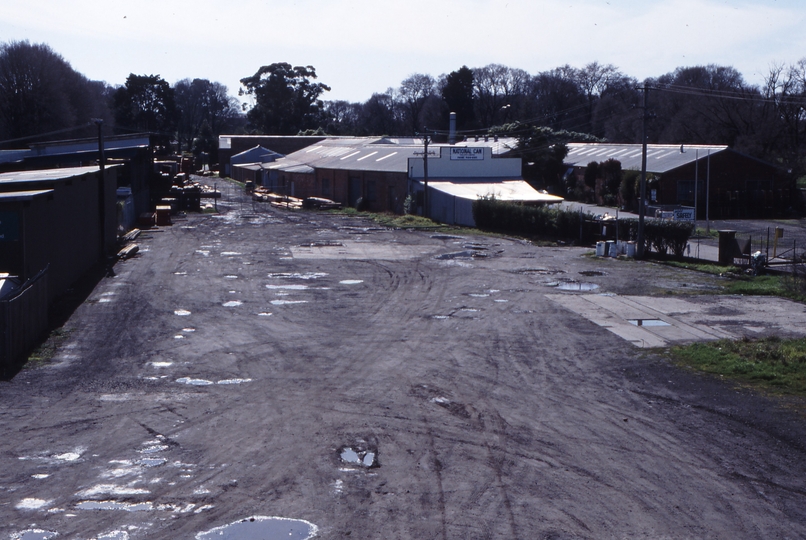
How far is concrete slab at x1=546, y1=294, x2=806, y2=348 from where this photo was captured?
1802cm

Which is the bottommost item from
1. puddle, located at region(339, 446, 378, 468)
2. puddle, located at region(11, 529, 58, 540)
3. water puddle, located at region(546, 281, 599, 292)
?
puddle, located at region(339, 446, 378, 468)

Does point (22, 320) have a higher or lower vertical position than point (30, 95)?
lower

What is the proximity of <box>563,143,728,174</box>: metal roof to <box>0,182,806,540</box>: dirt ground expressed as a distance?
36.2m

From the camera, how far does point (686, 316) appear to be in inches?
794

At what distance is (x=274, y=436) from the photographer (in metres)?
10.9

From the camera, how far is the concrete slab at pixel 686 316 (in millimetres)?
18016

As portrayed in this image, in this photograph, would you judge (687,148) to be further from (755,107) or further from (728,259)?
(728,259)

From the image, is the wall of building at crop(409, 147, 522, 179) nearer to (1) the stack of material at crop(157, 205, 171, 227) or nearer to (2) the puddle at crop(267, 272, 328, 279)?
(1) the stack of material at crop(157, 205, 171, 227)

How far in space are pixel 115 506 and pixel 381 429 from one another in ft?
13.1

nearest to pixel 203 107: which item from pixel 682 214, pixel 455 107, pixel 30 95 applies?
pixel 455 107

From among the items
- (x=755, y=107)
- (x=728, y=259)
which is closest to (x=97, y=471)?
(x=728, y=259)

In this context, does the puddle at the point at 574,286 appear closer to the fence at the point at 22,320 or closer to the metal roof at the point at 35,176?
the fence at the point at 22,320

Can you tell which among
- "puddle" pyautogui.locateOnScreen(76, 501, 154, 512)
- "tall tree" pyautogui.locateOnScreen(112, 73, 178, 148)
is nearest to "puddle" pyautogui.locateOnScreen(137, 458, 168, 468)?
"puddle" pyautogui.locateOnScreen(76, 501, 154, 512)

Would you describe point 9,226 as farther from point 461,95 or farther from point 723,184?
point 461,95
